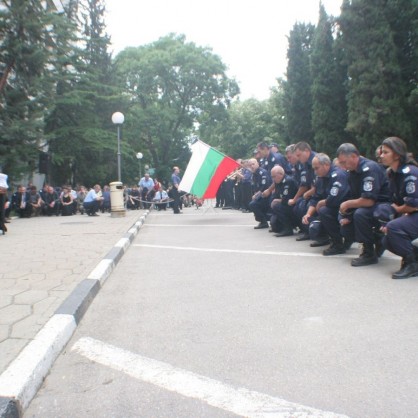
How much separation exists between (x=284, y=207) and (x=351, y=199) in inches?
113

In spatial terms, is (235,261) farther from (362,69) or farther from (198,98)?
(198,98)

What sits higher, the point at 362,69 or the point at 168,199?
the point at 362,69

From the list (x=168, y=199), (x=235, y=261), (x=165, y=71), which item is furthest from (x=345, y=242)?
(x=165, y=71)

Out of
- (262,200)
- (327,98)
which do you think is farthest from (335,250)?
(327,98)

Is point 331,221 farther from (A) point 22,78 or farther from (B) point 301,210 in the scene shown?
(A) point 22,78

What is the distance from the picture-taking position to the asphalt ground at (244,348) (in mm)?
2559

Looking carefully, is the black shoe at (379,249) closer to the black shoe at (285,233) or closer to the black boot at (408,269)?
the black boot at (408,269)

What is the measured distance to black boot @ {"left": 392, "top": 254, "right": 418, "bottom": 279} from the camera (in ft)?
17.5

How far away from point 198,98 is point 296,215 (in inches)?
1389

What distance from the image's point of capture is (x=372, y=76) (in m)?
23.5

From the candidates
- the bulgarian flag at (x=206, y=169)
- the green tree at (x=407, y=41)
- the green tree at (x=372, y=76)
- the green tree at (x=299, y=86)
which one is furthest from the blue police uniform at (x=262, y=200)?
the green tree at (x=299, y=86)

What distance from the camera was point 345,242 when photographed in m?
7.27

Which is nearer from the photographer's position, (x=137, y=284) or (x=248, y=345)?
(x=248, y=345)

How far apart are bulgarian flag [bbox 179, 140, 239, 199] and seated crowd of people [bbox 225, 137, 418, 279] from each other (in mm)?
3771
